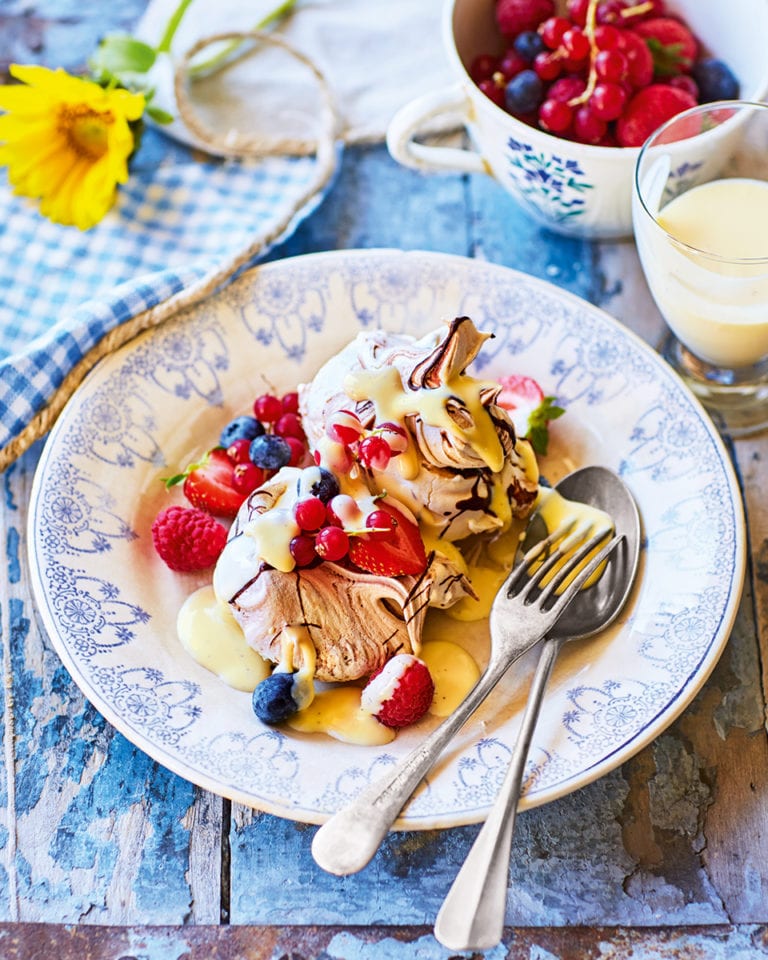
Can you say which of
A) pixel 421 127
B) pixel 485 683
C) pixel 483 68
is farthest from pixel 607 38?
pixel 485 683

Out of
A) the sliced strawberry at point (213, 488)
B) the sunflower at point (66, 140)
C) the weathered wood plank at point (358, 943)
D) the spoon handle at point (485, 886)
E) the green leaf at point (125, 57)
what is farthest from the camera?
the green leaf at point (125, 57)

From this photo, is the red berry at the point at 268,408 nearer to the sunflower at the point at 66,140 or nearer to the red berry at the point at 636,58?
the sunflower at the point at 66,140

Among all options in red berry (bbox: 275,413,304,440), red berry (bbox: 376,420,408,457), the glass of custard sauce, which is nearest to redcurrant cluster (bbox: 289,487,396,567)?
red berry (bbox: 376,420,408,457)

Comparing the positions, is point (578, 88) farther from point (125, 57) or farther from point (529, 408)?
point (125, 57)

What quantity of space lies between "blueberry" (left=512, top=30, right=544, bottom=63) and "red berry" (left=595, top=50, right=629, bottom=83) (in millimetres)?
152

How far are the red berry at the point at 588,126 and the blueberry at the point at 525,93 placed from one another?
0.09 metres

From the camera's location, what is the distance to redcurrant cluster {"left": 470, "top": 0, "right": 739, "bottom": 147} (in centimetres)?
206

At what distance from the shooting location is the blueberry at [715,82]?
217 cm

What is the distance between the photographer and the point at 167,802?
5.38 ft

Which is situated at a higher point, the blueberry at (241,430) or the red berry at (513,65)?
the red berry at (513,65)

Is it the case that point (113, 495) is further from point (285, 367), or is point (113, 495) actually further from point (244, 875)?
point (244, 875)

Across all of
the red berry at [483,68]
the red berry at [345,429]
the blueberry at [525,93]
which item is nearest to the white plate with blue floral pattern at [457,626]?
the red berry at [345,429]

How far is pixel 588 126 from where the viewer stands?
6.76ft

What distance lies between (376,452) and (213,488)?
0.38m
